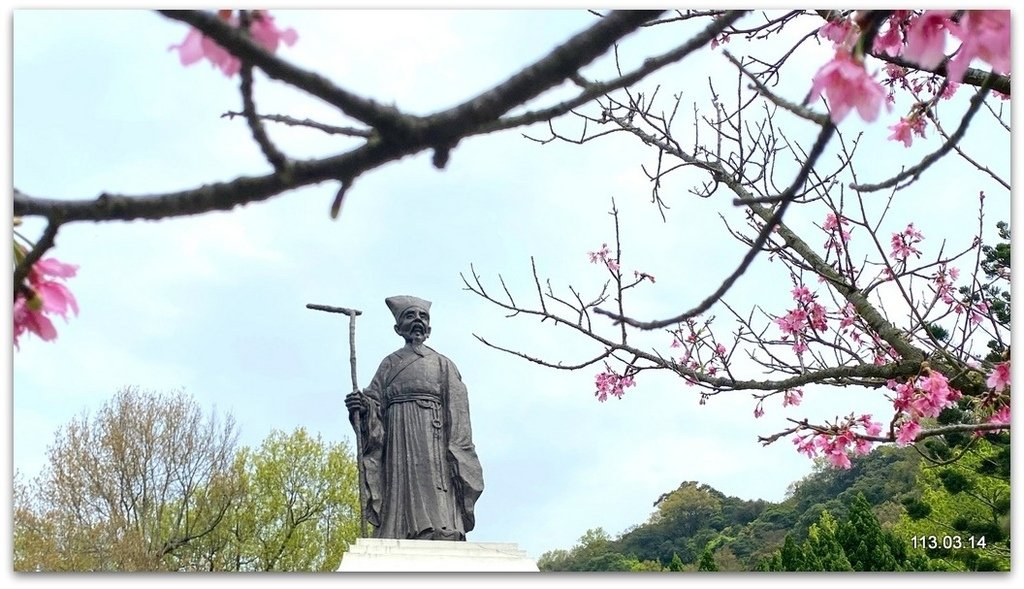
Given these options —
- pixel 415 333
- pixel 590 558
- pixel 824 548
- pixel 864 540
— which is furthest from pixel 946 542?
pixel 415 333

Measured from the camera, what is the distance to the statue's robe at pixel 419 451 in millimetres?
3912

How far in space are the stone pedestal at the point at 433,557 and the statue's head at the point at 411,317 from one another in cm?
81

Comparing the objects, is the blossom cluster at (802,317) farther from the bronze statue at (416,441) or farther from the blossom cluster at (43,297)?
the blossom cluster at (43,297)

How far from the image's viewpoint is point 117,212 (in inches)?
25.5

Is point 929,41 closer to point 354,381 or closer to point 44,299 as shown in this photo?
point 44,299

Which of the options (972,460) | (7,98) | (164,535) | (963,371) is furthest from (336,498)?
(963,371)

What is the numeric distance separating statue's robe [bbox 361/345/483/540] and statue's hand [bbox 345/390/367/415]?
0.03 meters


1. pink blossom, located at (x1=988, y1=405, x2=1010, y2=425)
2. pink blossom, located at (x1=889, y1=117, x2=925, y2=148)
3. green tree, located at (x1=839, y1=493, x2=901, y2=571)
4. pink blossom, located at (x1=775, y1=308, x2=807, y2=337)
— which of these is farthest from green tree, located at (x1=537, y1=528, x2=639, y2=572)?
pink blossom, located at (x1=889, y1=117, x2=925, y2=148)

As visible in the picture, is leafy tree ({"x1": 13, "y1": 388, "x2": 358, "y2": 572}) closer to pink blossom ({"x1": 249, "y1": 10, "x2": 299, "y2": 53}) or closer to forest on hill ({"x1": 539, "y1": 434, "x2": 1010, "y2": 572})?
forest on hill ({"x1": 539, "y1": 434, "x2": 1010, "y2": 572})

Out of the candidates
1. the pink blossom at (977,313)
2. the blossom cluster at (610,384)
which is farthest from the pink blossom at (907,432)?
the blossom cluster at (610,384)

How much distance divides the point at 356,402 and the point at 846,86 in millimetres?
3411

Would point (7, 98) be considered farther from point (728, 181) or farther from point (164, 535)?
point (164, 535)

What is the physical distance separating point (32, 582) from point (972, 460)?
444 centimetres

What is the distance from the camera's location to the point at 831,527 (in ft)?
20.4
